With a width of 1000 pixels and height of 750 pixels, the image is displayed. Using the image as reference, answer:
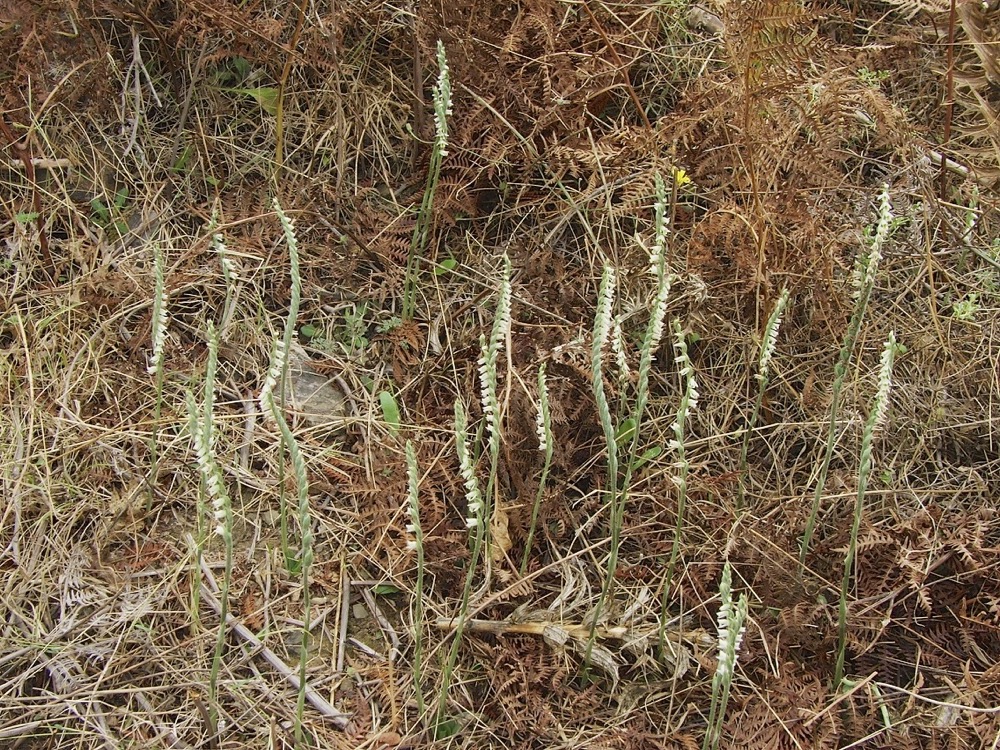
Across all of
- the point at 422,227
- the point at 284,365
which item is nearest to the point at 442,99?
the point at 422,227

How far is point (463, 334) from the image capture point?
286 centimetres

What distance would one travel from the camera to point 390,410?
2.73m

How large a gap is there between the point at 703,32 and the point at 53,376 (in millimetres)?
2551

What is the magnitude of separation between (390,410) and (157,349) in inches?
28.7

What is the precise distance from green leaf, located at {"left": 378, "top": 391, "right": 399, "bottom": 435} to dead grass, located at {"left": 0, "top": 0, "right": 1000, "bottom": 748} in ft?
0.08

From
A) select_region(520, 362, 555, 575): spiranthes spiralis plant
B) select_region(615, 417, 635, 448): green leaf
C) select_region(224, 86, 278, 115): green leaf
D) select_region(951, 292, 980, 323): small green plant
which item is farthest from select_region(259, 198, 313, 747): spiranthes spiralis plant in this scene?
select_region(951, 292, 980, 323): small green plant

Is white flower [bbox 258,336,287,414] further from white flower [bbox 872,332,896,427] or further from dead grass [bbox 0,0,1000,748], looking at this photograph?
white flower [bbox 872,332,896,427]

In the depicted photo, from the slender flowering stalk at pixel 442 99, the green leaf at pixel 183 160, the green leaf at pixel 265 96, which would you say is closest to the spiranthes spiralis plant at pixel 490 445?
the slender flowering stalk at pixel 442 99

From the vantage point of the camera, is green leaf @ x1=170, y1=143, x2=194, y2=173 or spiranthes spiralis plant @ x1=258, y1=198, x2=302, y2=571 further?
green leaf @ x1=170, y1=143, x2=194, y2=173

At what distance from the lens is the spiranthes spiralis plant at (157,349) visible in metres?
2.25

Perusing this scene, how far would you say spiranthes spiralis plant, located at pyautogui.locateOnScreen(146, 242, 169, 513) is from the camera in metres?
2.25

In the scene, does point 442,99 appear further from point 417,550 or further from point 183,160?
point 417,550

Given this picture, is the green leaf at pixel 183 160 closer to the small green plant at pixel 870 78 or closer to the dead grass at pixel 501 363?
the dead grass at pixel 501 363

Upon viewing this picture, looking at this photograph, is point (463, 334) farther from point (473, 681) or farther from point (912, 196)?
point (912, 196)
